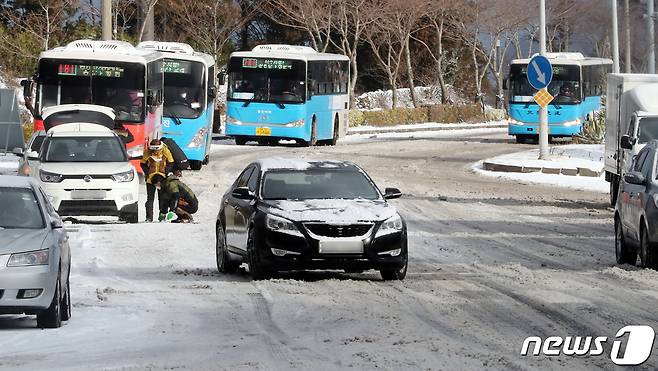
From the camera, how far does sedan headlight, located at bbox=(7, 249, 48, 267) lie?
12.8m

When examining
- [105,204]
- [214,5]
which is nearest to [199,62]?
[105,204]

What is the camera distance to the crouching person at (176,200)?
85.9ft

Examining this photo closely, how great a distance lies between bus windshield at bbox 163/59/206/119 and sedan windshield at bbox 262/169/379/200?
23685 mm

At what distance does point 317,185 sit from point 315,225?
145cm

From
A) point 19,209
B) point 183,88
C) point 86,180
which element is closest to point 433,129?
point 183,88

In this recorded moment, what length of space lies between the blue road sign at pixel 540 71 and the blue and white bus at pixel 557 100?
19.3 m

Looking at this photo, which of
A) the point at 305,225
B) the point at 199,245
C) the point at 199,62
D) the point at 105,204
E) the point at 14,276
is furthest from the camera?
the point at 199,62

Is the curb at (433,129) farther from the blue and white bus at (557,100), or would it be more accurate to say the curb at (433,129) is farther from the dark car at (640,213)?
the dark car at (640,213)

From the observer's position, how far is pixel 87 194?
26375 millimetres

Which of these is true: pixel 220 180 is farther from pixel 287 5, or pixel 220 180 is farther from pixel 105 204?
pixel 287 5

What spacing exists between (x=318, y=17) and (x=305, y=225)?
5570 cm

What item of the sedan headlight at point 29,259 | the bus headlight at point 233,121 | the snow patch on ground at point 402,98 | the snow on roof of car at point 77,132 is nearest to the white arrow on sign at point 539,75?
the snow on roof of car at point 77,132

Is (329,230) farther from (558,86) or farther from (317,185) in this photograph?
(558,86)

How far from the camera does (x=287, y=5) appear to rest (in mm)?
72938
